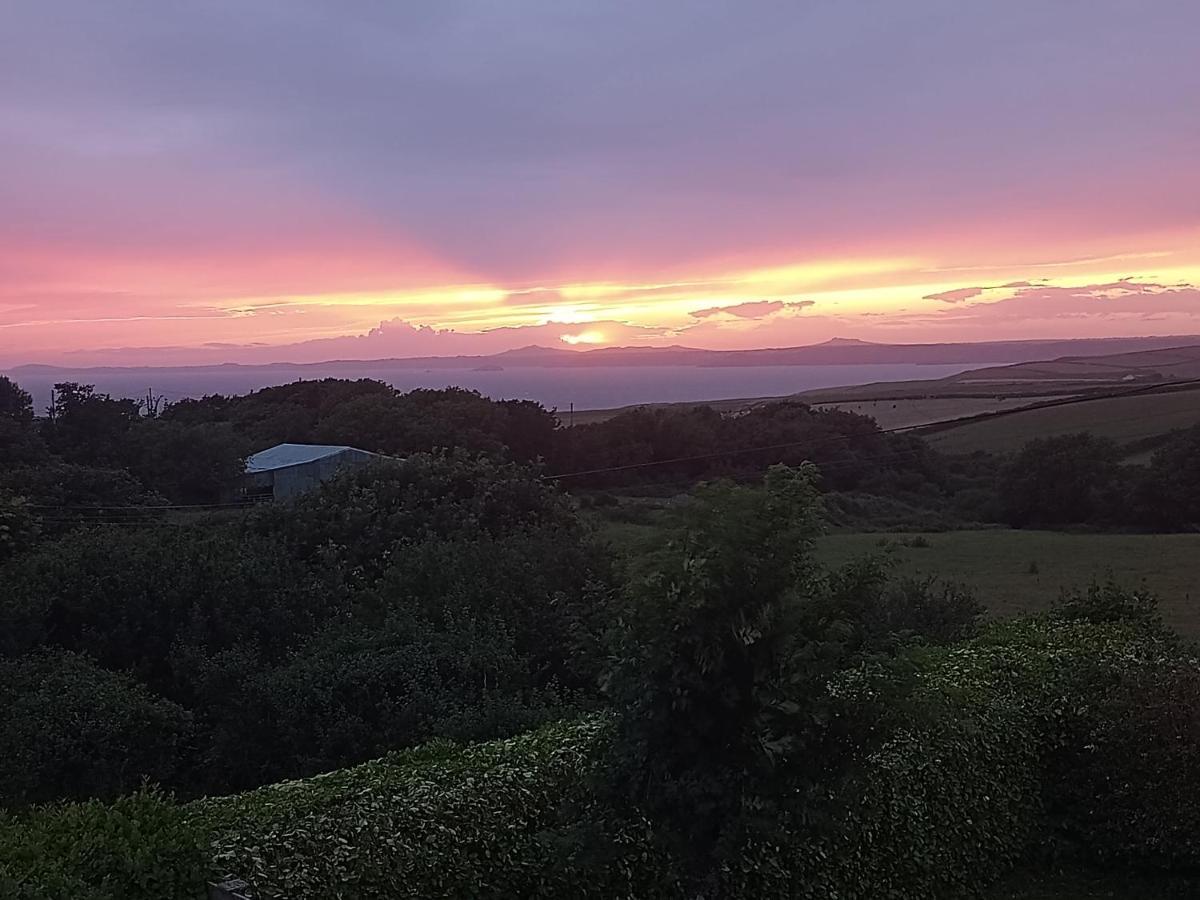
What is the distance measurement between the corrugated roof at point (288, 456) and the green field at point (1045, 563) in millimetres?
14492

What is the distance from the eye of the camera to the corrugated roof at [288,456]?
28.9 meters

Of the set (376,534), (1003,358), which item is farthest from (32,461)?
(1003,358)

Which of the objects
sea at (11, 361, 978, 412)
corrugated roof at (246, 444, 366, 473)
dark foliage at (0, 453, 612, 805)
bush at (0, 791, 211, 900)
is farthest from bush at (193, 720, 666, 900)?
sea at (11, 361, 978, 412)

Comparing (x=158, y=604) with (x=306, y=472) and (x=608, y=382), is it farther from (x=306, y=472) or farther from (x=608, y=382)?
(x=608, y=382)

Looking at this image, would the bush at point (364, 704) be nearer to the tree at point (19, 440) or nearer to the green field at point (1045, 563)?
the green field at point (1045, 563)

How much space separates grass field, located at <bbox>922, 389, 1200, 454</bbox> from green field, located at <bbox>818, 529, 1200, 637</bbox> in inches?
353

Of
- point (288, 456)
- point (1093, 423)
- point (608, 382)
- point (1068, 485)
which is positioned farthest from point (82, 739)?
point (608, 382)

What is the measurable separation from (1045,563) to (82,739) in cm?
2032

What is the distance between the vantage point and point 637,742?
4293mm

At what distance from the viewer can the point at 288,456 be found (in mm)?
30266

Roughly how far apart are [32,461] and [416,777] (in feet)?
77.9

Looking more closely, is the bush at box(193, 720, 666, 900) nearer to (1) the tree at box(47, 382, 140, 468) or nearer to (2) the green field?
(2) the green field

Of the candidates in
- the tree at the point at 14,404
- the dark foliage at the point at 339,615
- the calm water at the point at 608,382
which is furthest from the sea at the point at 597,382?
the dark foliage at the point at 339,615

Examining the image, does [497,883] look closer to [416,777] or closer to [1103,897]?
[416,777]
